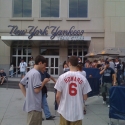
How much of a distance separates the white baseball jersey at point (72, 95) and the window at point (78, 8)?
19013mm

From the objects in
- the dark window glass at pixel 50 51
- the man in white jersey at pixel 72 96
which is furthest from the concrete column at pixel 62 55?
the man in white jersey at pixel 72 96

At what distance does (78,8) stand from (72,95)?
19450mm

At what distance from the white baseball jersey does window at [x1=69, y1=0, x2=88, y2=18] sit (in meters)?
19.0

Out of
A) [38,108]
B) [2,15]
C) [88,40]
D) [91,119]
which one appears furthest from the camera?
[2,15]

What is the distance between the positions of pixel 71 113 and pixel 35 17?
19.2 meters

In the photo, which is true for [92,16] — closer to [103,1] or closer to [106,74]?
[103,1]

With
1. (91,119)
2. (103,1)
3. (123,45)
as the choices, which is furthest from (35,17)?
(91,119)

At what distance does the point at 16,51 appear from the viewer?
22078mm

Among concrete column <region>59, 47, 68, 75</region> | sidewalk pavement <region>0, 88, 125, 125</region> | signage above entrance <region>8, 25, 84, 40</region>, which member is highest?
signage above entrance <region>8, 25, 84, 40</region>

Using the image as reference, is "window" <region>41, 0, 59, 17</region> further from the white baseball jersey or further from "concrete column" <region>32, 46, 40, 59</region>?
the white baseball jersey

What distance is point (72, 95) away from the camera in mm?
3418

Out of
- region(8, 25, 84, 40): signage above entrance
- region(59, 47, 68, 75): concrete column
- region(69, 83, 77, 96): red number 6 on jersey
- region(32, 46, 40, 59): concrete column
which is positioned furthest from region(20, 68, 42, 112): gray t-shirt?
region(32, 46, 40, 59): concrete column

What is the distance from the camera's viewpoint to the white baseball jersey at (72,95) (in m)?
3.39

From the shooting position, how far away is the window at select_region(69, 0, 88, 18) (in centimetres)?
2166
